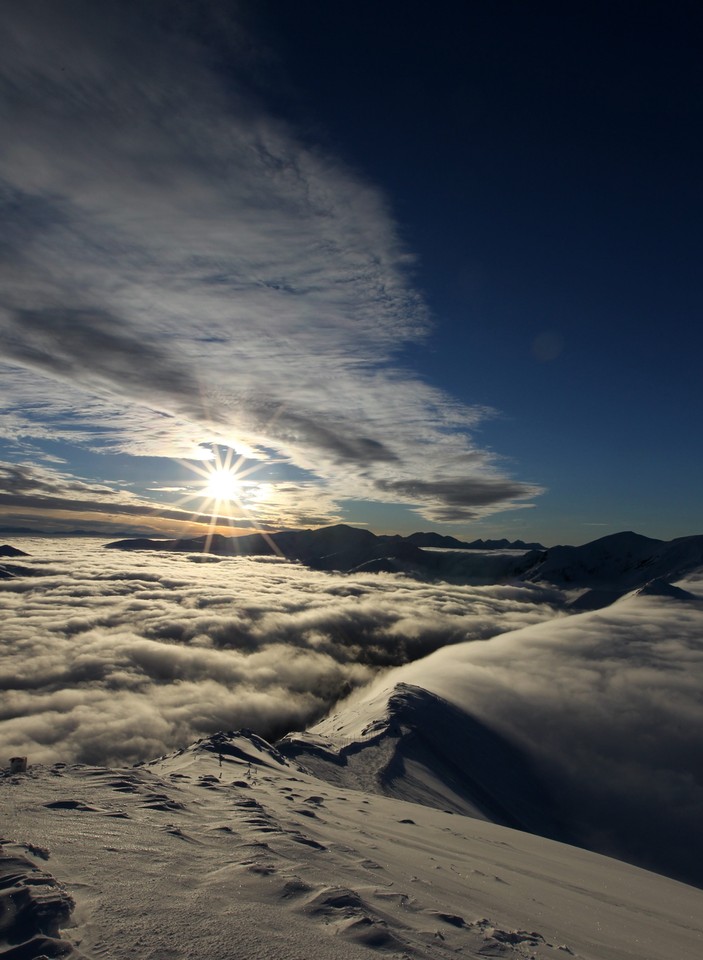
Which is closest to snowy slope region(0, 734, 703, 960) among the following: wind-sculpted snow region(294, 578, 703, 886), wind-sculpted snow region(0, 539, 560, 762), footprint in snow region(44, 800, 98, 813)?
footprint in snow region(44, 800, 98, 813)

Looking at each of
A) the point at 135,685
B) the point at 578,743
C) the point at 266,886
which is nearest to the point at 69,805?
the point at 266,886

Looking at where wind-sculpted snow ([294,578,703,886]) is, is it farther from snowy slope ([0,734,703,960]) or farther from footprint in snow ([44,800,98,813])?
footprint in snow ([44,800,98,813])

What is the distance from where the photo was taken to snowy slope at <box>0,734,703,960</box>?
18.2 ft

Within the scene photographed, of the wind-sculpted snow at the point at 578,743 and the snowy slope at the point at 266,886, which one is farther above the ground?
the snowy slope at the point at 266,886

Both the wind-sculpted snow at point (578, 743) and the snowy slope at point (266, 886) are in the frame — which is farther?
the wind-sculpted snow at point (578, 743)

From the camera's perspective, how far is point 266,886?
7188 millimetres

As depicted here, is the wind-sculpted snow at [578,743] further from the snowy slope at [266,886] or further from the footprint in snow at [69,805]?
the footprint in snow at [69,805]

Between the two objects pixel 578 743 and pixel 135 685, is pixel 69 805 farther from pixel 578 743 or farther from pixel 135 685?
pixel 135 685

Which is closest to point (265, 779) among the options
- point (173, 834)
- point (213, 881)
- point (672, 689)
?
point (173, 834)

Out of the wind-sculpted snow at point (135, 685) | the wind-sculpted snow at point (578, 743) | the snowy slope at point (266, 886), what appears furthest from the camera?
the wind-sculpted snow at point (135, 685)

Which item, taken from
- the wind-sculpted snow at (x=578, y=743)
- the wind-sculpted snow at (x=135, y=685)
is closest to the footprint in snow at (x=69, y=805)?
the wind-sculpted snow at (x=578, y=743)

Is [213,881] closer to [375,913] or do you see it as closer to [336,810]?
[375,913]

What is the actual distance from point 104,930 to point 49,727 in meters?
112

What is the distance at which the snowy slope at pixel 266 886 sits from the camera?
219 inches
